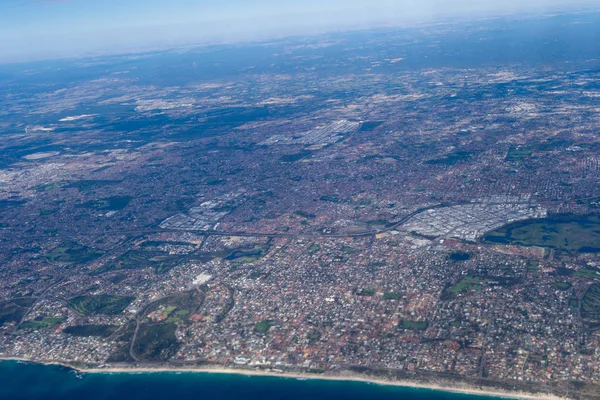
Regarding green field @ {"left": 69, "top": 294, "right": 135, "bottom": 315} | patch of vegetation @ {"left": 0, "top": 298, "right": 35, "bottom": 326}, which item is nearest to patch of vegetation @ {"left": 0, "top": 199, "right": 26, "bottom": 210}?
patch of vegetation @ {"left": 0, "top": 298, "right": 35, "bottom": 326}

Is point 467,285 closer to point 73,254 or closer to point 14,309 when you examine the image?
point 14,309

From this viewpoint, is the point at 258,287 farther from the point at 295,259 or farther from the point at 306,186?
the point at 306,186

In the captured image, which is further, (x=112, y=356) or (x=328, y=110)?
(x=328, y=110)

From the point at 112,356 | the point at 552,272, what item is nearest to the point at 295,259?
the point at 112,356

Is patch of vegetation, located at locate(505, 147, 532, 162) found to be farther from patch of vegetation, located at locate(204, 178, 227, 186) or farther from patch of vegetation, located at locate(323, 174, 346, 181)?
patch of vegetation, located at locate(204, 178, 227, 186)

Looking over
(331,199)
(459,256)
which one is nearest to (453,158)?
(331,199)

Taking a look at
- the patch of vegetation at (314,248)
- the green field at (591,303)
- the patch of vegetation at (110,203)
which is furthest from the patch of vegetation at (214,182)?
the green field at (591,303)

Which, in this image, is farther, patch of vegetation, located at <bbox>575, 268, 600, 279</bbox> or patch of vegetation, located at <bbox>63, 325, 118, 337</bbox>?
patch of vegetation, located at <bbox>63, 325, 118, 337</bbox>

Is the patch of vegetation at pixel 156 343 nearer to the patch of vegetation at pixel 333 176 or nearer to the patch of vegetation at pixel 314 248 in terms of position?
the patch of vegetation at pixel 314 248
